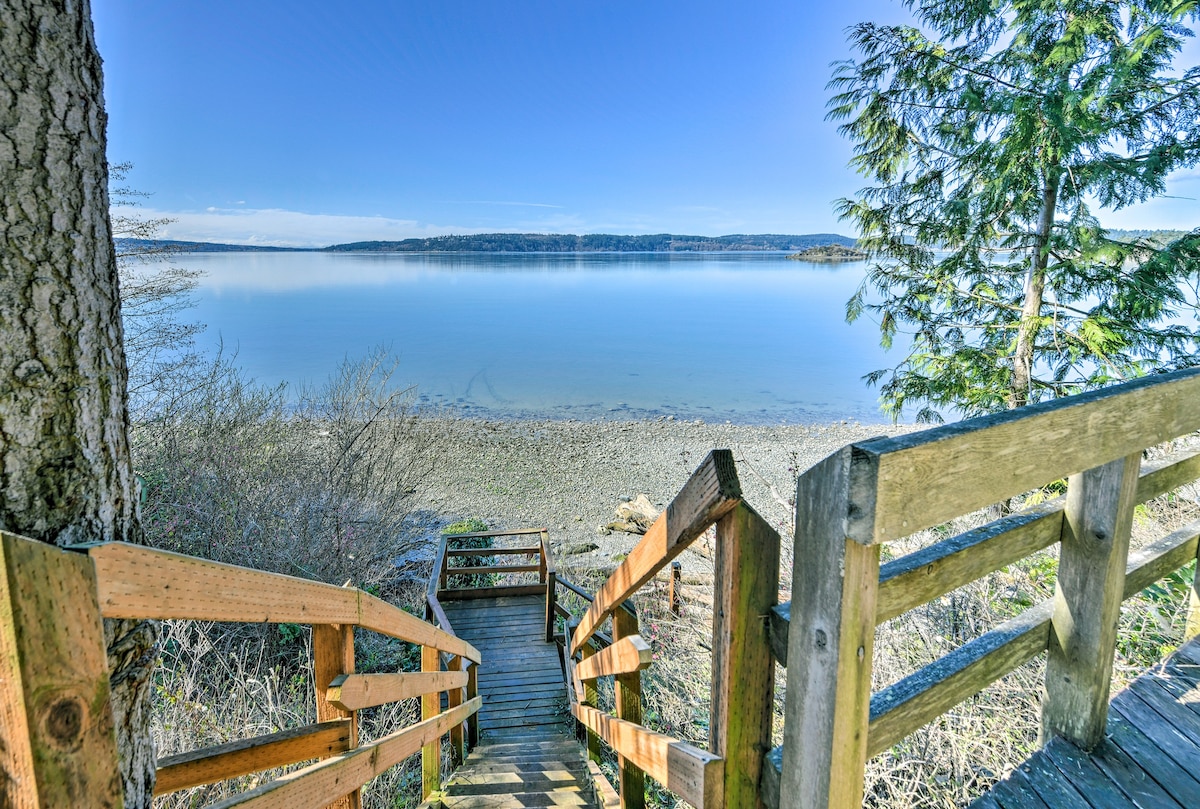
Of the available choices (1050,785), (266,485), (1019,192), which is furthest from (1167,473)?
(266,485)

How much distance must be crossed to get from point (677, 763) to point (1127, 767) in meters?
1.48

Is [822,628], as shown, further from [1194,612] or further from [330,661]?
[1194,612]

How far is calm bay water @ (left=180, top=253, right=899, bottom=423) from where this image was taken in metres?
26.4

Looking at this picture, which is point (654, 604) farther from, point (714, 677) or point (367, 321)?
point (367, 321)

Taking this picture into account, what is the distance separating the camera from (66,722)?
887 mm

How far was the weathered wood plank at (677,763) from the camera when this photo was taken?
1.34 m

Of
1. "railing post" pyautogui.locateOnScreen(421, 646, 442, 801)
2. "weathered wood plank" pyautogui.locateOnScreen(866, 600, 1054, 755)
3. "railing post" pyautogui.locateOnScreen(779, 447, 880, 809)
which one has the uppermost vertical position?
"railing post" pyautogui.locateOnScreen(779, 447, 880, 809)

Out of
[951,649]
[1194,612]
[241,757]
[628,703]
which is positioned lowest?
[951,649]

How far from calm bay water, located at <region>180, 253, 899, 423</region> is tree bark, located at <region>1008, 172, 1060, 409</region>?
1436 centimetres

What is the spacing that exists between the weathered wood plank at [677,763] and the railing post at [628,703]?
0.25 m

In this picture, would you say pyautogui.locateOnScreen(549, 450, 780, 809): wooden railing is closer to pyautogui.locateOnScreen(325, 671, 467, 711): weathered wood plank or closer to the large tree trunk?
pyautogui.locateOnScreen(325, 671, 467, 711): weathered wood plank

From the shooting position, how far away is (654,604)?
8.09 metres

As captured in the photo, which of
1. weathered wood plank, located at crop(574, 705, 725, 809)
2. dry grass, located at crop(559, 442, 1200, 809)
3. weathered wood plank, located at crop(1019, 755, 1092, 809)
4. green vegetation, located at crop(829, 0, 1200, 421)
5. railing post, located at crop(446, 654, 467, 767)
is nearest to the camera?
weathered wood plank, located at crop(574, 705, 725, 809)

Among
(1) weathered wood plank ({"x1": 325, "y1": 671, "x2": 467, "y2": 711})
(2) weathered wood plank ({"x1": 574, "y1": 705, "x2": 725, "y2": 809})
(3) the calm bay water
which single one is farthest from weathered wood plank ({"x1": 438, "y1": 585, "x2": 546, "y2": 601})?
(3) the calm bay water
